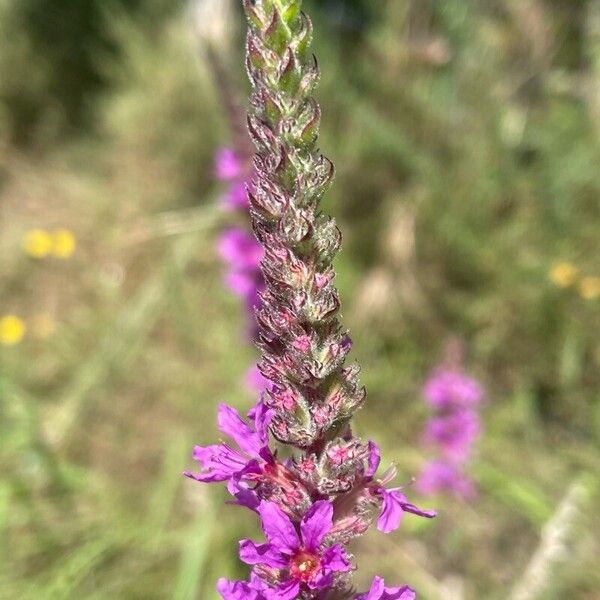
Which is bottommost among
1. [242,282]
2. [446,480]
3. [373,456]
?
[373,456]

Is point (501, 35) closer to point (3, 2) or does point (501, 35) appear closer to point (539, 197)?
point (539, 197)

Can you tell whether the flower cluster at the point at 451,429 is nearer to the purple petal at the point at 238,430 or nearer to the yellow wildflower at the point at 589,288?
the yellow wildflower at the point at 589,288

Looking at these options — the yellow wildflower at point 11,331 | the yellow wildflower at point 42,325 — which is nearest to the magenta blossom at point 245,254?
the yellow wildflower at point 42,325

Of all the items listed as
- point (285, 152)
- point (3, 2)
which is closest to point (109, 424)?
point (285, 152)

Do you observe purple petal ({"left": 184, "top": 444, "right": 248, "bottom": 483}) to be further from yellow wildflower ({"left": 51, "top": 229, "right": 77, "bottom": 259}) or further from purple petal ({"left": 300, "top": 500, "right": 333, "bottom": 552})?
yellow wildflower ({"left": 51, "top": 229, "right": 77, "bottom": 259})

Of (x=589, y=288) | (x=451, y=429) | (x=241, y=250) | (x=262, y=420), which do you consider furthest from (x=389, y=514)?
(x=589, y=288)

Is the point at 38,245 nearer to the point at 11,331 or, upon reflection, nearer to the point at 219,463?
the point at 11,331

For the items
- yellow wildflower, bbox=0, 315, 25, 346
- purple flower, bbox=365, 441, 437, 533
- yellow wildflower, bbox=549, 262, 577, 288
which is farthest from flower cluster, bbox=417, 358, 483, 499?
yellow wildflower, bbox=0, 315, 25, 346
